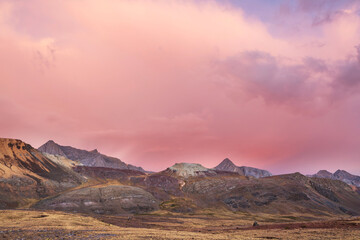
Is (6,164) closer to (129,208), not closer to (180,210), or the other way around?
(129,208)

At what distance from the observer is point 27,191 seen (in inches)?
6944

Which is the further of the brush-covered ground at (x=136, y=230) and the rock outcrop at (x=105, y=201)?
the rock outcrop at (x=105, y=201)

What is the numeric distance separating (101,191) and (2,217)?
115m

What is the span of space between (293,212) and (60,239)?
579 ft

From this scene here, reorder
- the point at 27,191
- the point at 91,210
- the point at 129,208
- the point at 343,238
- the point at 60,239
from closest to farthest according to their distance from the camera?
the point at 60,239 → the point at 343,238 → the point at 91,210 → the point at 129,208 → the point at 27,191

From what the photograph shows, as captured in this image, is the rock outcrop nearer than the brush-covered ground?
No

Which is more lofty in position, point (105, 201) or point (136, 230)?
point (105, 201)

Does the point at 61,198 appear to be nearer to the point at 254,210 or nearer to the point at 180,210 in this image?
the point at 180,210

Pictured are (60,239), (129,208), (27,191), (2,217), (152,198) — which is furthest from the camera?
(152,198)

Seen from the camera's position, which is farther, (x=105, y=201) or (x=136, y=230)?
(x=105, y=201)

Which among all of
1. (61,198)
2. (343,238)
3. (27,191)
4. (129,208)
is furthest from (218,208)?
(343,238)

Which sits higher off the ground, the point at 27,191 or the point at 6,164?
the point at 6,164

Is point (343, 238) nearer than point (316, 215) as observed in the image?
Yes

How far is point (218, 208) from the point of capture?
187375 mm
